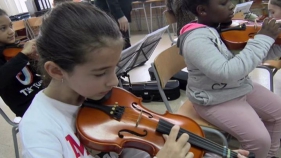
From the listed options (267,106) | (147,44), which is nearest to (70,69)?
(267,106)

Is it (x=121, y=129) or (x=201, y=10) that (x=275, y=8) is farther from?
(x=121, y=129)

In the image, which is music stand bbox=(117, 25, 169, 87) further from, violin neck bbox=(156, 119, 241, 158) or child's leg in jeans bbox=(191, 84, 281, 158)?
violin neck bbox=(156, 119, 241, 158)

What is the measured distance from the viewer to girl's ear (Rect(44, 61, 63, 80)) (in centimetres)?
64

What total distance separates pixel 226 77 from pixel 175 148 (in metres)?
0.42

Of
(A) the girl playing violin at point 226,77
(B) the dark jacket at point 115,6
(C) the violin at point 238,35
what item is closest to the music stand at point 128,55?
(A) the girl playing violin at point 226,77

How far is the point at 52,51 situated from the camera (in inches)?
25.0

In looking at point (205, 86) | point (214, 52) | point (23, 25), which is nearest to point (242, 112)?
point (205, 86)

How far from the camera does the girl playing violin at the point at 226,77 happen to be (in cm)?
93

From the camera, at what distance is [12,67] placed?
118cm

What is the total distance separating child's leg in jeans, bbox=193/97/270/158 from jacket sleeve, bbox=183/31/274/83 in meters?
0.14

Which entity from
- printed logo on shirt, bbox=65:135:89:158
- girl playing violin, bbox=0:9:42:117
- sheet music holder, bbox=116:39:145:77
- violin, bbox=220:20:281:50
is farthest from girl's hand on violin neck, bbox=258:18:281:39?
girl playing violin, bbox=0:9:42:117

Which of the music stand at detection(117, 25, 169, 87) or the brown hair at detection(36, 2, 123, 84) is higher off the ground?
the brown hair at detection(36, 2, 123, 84)

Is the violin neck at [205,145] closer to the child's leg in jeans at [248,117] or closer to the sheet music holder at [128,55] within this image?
the child's leg in jeans at [248,117]

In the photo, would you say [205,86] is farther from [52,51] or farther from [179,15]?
[52,51]
